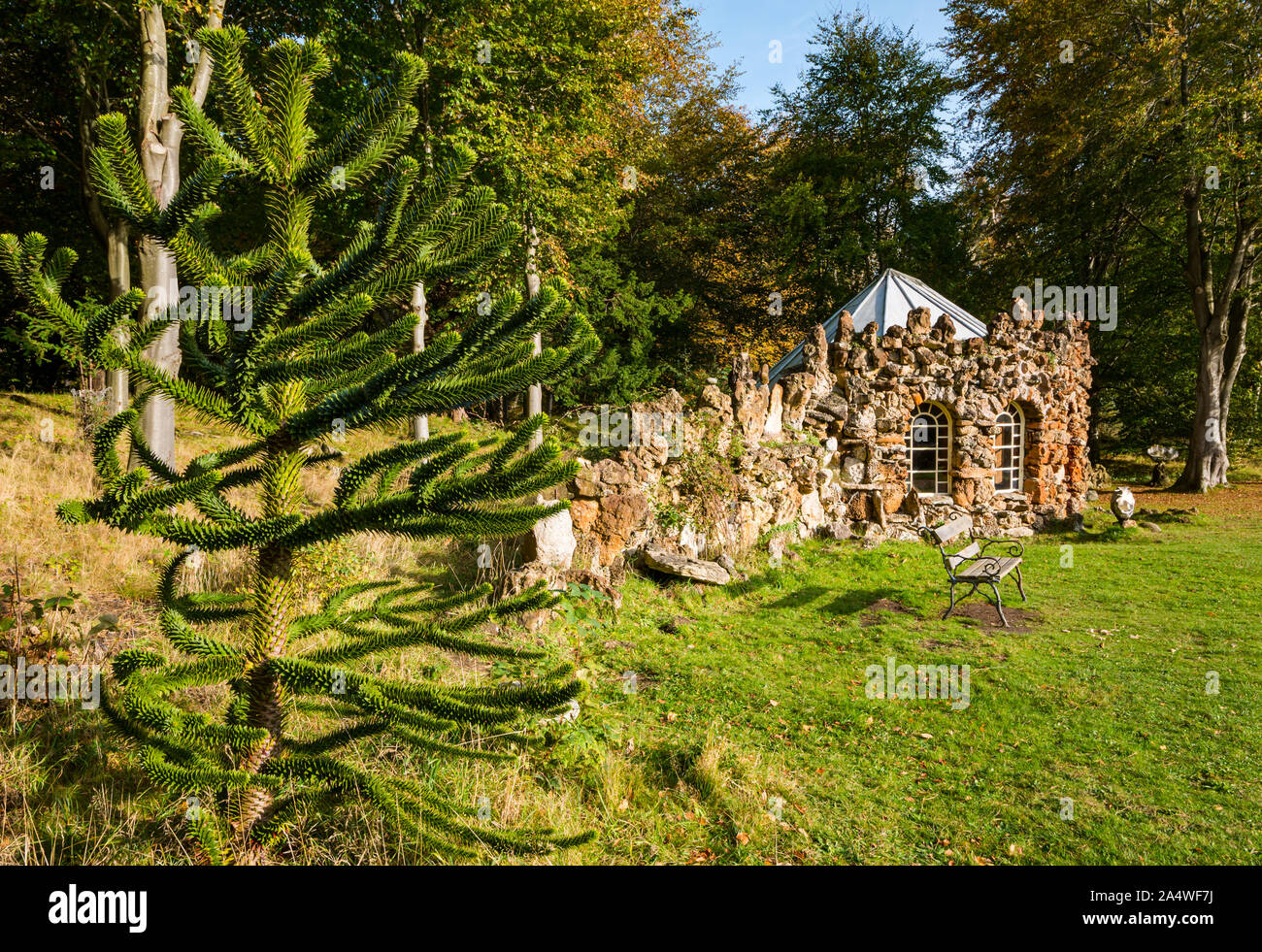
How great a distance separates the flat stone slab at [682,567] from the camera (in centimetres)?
928

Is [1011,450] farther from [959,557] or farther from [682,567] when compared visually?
[682,567]

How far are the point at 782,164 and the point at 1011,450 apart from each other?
15560 mm

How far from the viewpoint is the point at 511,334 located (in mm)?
2211

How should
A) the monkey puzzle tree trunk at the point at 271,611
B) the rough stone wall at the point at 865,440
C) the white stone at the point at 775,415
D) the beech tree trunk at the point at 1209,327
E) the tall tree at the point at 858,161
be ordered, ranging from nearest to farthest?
the monkey puzzle tree trunk at the point at 271,611 → the rough stone wall at the point at 865,440 → the white stone at the point at 775,415 → the beech tree trunk at the point at 1209,327 → the tall tree at the point at 858,161

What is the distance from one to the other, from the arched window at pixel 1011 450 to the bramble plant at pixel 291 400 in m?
15.9

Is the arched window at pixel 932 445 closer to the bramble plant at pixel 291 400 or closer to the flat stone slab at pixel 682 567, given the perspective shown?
the flat stone slab at pixel 682 567

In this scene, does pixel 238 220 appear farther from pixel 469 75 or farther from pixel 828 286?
pixel 828 286

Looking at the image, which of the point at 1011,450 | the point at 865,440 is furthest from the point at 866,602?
the point at 1011,450

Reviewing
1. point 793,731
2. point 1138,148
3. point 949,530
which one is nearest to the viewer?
point 793,731

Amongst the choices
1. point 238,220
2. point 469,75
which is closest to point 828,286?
point 469,75

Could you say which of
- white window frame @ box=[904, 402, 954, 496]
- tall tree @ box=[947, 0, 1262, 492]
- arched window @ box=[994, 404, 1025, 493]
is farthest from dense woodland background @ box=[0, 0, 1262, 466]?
white window frame @ box=[904, 402, 954, 496]

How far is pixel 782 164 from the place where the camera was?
2562 centimetres

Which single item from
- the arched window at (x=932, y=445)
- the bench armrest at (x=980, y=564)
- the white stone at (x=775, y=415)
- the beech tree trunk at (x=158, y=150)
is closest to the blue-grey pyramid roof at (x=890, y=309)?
the arched window at (x=932, y=445)

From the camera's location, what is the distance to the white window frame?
15.0 m
